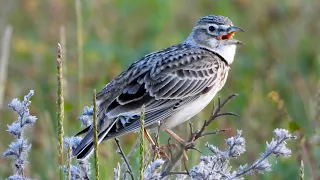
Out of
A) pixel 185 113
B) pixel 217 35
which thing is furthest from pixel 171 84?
pixel 217 35

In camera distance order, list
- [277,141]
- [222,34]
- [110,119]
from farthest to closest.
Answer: [222,34]
[110,119]
[277,141]

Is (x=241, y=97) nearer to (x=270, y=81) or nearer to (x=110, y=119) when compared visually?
(x=270, y=81)

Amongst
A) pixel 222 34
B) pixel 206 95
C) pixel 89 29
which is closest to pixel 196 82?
pixel 206 95

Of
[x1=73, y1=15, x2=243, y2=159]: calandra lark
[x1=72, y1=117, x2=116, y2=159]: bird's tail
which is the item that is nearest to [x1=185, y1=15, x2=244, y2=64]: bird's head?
[x1=73, y1=15, x2=243, y2=159]: calandra lark

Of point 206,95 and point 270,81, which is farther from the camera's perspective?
point 270,81

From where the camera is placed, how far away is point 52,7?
30.3 feet

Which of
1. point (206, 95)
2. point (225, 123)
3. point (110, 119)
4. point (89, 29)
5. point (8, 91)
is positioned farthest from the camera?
point (89, 29)

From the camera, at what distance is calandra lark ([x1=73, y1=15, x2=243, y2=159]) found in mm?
4945

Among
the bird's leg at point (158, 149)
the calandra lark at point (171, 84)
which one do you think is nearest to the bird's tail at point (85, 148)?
the bird's leg at point (158, 149)

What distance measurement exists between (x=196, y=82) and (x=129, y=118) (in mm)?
814

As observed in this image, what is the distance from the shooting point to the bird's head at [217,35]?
230 inches

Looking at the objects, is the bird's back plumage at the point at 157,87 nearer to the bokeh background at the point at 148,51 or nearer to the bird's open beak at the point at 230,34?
the bird's open beak at the point at 230,34

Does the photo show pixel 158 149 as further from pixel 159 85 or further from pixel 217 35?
pixel 217 35

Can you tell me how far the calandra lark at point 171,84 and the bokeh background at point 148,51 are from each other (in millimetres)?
380
